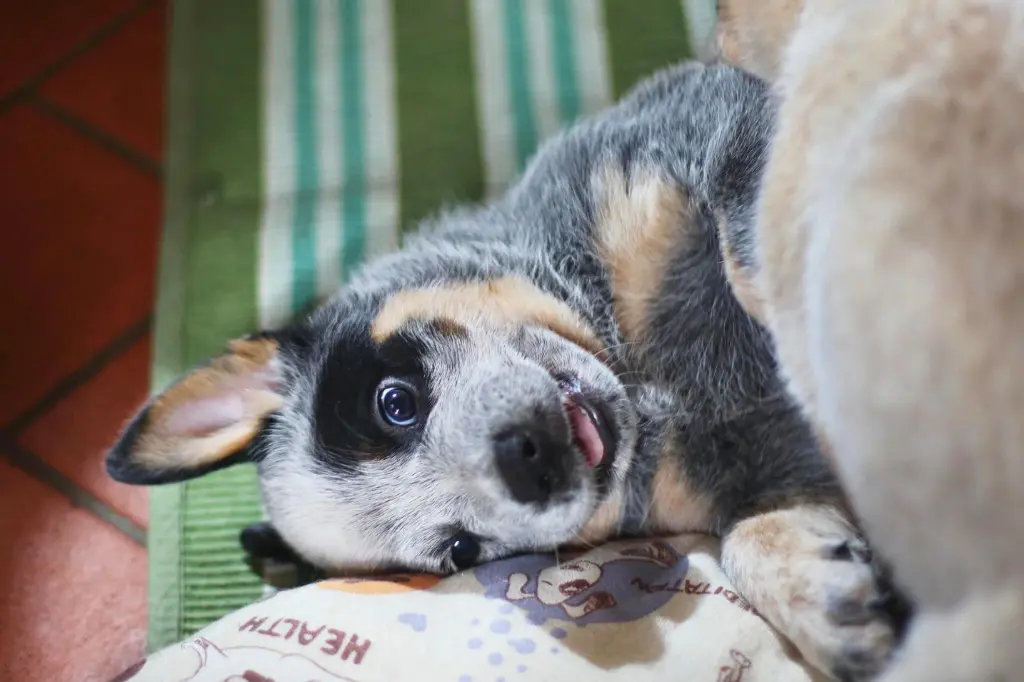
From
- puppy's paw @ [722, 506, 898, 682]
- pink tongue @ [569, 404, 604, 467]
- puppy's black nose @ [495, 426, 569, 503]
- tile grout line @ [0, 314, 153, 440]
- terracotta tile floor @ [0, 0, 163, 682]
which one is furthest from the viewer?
tile grout line @ [0, 314, 153, 440]

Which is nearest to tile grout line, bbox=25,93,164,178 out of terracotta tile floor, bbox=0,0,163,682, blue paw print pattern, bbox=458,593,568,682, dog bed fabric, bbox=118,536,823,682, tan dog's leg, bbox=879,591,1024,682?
terracotta tile floor, bbox=0,0,163,682

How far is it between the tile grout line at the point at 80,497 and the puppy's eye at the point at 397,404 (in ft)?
2.49

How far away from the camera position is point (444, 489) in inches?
54.1

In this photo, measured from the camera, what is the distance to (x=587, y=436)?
140cm

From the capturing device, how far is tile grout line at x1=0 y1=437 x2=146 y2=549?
1.83m

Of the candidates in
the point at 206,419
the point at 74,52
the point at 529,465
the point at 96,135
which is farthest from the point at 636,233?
the point at 74,52

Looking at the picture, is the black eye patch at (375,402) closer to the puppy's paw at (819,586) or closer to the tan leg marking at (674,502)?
the tan leg marking at (674,502)

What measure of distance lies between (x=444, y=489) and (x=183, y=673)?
45cm

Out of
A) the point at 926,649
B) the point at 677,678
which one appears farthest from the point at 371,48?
the point at 926,649

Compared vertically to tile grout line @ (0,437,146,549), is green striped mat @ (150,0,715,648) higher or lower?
higher

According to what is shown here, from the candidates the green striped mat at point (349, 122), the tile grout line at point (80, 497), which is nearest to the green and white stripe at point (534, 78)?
the green striped mat at point (349, 122)

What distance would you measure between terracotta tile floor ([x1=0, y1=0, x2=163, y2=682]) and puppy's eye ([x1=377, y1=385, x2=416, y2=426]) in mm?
753

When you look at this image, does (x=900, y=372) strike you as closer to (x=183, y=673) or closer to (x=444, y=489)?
(x=444, y=489)

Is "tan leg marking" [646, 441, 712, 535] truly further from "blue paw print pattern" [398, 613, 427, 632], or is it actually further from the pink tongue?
"blue paw print pattern" [398, 613, 427, 632]
